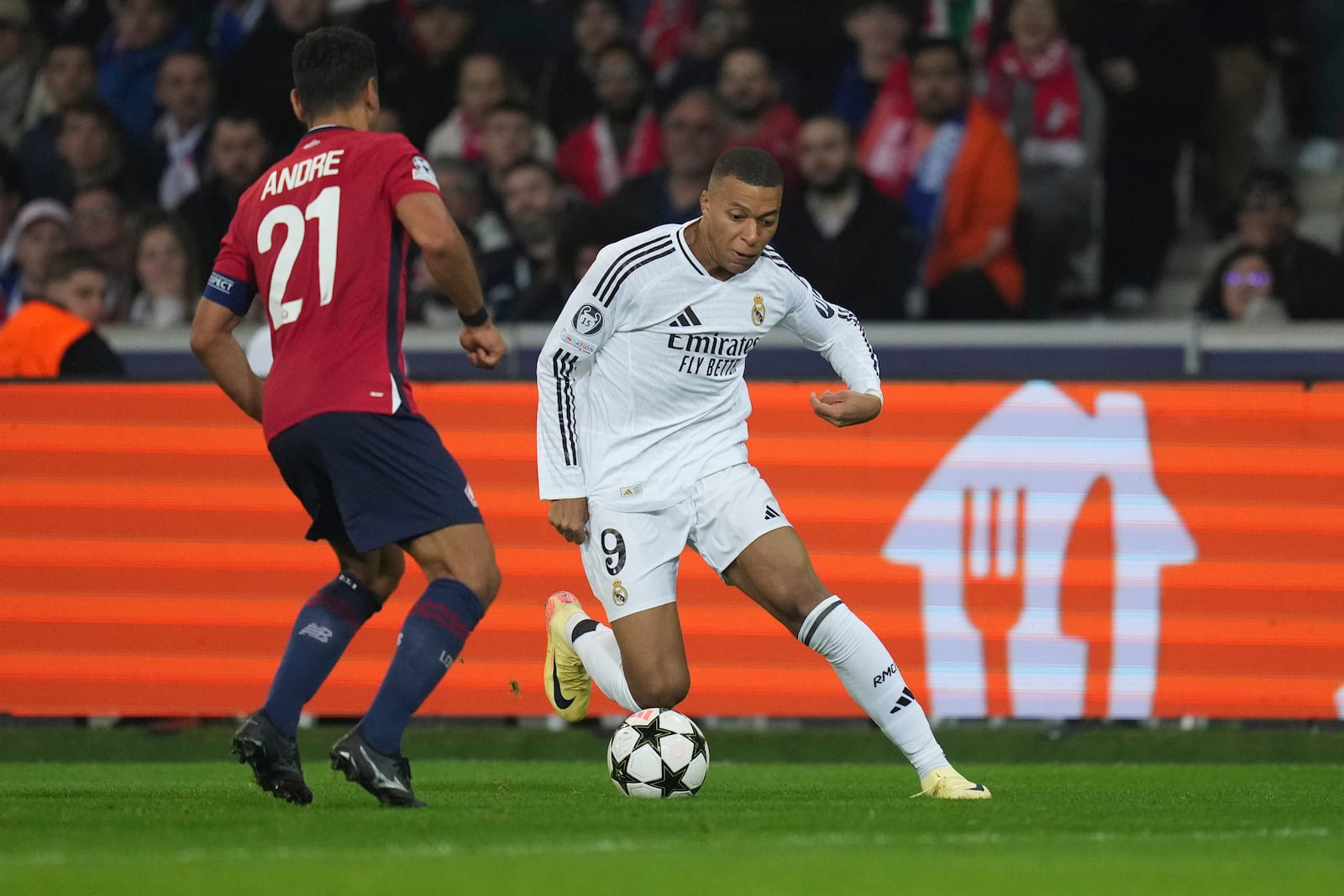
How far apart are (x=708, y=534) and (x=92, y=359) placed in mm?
4399

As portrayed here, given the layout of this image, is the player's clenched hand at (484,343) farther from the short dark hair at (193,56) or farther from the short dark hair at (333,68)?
the short dark hair at (193,56)

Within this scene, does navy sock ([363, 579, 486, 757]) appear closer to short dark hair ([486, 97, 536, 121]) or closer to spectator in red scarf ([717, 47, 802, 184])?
spectator in red scarf ([717, 47, 802, 184])

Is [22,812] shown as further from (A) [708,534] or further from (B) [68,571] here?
(B) [68,571]

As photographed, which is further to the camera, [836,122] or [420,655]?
[836,122]

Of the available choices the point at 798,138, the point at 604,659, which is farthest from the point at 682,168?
the point at 604,659

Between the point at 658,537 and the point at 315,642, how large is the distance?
3.98ft

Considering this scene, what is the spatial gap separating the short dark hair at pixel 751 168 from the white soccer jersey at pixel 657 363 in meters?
0.35

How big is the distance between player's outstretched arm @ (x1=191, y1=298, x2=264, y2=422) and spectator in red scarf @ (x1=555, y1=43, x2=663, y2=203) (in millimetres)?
6163

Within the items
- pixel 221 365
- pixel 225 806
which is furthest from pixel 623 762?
pixel 221 365

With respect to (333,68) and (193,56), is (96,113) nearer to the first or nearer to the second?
(193,56)

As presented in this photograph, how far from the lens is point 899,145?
11211mm

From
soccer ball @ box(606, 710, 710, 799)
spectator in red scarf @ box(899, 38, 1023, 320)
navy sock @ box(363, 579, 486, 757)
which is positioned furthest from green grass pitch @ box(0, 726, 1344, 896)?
spectator in red scarf @ box(899, 38, 1023, 320)

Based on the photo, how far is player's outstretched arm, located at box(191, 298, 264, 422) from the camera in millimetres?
5508

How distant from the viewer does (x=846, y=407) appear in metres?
5.72
